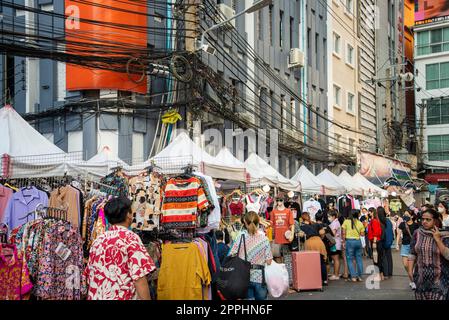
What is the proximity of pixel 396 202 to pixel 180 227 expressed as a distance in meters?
26.1

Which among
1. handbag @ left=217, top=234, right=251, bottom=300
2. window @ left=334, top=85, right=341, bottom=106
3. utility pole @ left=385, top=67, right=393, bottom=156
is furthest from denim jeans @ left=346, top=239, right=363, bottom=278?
utility pole @ left=385, top=67, right=393, bottom=156

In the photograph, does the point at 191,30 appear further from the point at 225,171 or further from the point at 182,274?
the point at 182,274

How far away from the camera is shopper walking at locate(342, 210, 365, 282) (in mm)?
15547

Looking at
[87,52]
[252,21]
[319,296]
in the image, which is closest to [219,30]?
[252,21]

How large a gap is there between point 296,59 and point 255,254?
70.4 feet

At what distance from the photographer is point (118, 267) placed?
5973 millimetres

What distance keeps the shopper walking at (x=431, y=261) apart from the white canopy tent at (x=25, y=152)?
668 cm

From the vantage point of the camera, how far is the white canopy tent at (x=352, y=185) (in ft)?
90.0

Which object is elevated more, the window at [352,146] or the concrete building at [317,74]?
the concrete building at [317,74]

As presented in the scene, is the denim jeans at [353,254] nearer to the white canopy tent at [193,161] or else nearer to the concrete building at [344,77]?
the white canopy tent at [193,161]

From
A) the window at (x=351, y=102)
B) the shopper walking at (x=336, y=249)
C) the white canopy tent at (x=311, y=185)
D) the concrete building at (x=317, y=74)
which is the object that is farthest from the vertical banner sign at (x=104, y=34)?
the window at (x=351, y=102)

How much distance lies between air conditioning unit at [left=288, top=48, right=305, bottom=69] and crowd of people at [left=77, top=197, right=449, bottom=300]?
13270 millimetres

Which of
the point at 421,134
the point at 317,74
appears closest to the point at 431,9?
the point at 421,134

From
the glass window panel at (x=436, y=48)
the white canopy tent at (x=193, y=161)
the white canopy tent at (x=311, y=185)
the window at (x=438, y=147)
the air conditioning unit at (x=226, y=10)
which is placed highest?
the glass window panel at (x=436, y=48)
